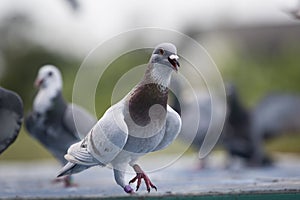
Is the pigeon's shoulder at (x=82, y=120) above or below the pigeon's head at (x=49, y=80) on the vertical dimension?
below

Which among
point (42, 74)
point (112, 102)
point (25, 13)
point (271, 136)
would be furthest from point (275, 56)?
point (112, 102)

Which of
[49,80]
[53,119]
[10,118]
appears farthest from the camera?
[49,80]

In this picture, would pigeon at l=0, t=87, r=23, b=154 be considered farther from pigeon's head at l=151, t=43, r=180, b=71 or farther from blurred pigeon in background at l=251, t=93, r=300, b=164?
blurred pigeon in background at l=251, t=93, r=300, b=164

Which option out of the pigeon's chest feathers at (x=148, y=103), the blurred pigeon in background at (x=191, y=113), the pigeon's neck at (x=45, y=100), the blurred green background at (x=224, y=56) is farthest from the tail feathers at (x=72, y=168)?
the blurred green background at (x=224, y=56)

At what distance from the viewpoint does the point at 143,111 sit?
9.20 ft

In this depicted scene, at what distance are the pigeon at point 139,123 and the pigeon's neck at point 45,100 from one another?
1500 millimetres

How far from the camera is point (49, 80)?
449 centimetres

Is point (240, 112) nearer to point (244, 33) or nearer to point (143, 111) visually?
Answer: point (143, 111)

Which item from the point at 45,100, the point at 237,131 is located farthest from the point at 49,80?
the point at 237,131

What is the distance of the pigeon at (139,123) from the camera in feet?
9.09

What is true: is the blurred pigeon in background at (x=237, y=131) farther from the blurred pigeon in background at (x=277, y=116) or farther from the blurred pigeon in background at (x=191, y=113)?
the blurred pigeon in background at (x=277, y=116)

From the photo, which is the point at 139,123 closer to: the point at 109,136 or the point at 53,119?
the point at 109,136

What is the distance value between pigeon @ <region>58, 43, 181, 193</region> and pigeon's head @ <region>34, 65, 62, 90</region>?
1.62 m

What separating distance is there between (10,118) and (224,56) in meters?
11.6
